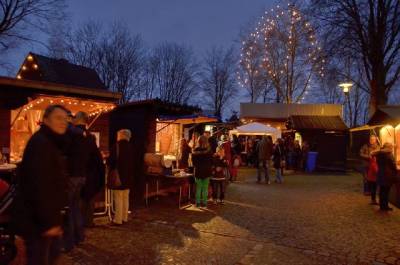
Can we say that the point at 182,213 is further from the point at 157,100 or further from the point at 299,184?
the point at 299,184

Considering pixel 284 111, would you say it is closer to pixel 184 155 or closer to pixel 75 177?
pixel 184 155

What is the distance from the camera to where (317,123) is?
23562mm

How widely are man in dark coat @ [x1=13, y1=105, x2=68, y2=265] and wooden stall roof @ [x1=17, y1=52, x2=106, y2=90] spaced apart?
18000 millimetres

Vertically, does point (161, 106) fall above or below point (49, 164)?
above

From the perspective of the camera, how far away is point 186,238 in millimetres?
6535

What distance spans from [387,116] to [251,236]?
8.44 m

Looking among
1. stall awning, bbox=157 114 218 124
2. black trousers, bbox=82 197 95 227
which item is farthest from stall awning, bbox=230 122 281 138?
black trousers, bbox=82 197 95 227

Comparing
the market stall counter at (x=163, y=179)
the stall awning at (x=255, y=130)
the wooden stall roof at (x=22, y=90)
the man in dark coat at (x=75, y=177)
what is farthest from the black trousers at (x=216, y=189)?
the stall awning at (x=255, y=130)

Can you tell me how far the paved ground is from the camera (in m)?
5.59

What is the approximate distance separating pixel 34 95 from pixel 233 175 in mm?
9504

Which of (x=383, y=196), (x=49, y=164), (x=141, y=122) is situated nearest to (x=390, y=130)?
(x=383, y=196)

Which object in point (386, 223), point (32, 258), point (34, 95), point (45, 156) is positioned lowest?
point (386, 223)

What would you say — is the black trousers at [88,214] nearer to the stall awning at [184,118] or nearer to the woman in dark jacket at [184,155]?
the stall awning at [184,118]

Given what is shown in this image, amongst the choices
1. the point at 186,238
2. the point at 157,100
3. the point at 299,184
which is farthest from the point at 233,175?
the point at 186,238
